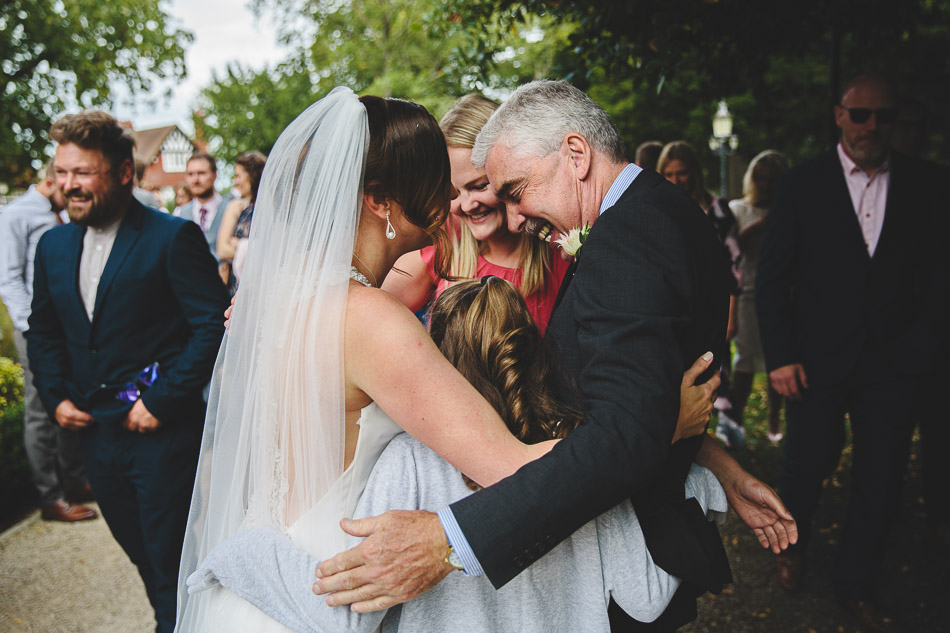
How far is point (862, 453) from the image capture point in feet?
12.1

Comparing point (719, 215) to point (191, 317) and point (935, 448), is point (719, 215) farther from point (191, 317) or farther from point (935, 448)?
point (191, 317)

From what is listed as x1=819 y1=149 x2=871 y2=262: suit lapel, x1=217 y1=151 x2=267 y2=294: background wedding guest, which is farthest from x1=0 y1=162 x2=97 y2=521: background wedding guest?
x1=819 y1=149 x2=871 y2=262: suit lapel

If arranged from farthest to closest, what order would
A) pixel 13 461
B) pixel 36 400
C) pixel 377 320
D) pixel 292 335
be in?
pixel 13 461, pixel 36 400, pixel 292 335, pixel 377 320

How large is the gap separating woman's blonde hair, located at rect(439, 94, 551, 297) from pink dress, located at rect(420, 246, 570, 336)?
0.02 metres

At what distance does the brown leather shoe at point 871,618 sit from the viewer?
11.6 feet

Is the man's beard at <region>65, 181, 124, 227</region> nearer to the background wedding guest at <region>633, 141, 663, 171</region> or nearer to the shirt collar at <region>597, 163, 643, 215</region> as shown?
the shirt collar at <region>597, 163, 643, 215</region>

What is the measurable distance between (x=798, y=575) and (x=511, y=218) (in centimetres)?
300

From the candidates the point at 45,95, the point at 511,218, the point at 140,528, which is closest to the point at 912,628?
the point at 511,218

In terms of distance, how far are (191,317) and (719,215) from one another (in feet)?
14.7

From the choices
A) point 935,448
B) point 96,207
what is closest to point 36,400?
point 96,207

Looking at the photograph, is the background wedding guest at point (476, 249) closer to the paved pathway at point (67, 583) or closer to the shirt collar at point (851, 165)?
the shirt collar at point (851, 165)

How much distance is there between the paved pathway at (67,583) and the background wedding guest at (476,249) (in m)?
2.78

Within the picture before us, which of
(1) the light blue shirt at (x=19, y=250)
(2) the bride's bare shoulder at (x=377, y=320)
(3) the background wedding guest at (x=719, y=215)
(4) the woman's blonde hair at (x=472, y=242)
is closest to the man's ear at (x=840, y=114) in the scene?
(3) the background wedding guest at (x=719, y=215)

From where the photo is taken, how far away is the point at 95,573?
4.73 m
